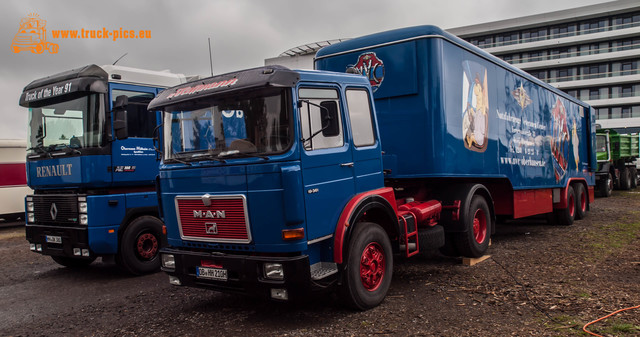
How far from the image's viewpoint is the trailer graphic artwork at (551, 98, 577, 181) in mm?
11500

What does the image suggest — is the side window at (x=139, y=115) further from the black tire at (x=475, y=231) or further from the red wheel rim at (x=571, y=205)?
the red wheel rim at (x=571, y=205)

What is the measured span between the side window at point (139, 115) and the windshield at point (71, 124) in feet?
1.64

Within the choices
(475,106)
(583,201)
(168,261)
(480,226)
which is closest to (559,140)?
(583,201)

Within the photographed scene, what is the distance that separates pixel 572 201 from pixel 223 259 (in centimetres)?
1058

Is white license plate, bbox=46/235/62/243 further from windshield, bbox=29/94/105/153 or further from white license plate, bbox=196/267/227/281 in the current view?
white license plate, bbox=196/267/227/281

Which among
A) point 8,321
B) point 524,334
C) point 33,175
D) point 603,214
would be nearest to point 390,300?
point 524,334

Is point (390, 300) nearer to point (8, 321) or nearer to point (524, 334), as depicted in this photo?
point (524, 334)

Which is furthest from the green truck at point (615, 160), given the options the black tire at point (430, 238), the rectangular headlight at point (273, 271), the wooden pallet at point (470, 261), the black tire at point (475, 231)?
the rectangular headlight at point (273, 271)

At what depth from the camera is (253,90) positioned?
486 cm

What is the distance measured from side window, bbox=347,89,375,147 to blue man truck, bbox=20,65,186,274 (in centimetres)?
376

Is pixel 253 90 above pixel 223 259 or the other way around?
above

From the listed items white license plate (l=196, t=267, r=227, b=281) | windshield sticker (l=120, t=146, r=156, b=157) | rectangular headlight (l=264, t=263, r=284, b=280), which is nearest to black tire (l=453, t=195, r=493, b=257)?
rectangular headlight (l=264, t=263, r=284, b=280)

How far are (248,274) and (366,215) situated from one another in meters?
Answer: 1.70

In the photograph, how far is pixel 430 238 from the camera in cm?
678
